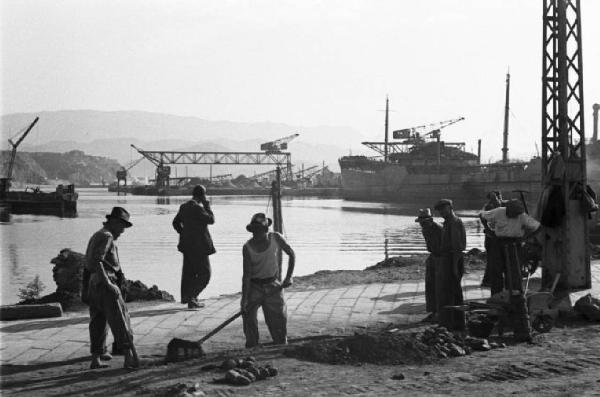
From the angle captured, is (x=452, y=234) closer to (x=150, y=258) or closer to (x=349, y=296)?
(x=349, y=296)

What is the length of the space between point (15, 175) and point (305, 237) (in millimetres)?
169583

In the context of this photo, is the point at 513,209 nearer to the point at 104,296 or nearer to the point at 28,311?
the point at 104,296

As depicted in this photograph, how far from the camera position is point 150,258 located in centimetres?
2395

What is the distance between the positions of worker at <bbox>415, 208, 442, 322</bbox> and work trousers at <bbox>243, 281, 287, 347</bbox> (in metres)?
2.14

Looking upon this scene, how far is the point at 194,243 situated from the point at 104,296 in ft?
10.8

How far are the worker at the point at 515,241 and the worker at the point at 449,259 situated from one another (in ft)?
1.44

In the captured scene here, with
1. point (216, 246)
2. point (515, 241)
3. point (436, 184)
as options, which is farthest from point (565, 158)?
point (436, 184)

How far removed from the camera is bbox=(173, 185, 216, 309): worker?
31.7 feet

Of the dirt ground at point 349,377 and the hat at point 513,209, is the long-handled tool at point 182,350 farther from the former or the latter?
the hat at point 513,209

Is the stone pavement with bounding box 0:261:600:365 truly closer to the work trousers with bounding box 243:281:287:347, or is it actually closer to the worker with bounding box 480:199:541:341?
the work trousers with bounding box 243:281:287:347

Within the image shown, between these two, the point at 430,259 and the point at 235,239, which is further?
the point at 235,239

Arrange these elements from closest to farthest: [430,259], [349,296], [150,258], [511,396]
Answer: [511,396] < [430,259] < [349,296] < [150,258]

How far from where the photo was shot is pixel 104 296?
21.0 ft

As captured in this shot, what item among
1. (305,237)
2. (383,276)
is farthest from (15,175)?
(383,276)
